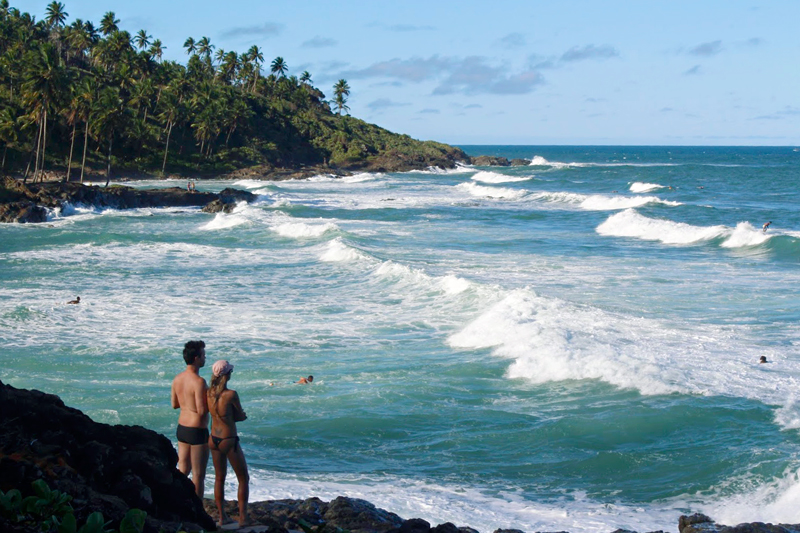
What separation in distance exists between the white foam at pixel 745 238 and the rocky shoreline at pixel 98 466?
2977 centimetres

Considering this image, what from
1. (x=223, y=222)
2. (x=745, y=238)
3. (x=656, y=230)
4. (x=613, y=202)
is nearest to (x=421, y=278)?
(x=745, y=238)

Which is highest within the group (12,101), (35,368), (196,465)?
(12,101)

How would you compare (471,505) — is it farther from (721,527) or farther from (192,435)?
(192,435)

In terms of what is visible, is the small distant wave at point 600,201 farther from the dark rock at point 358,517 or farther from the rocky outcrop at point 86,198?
the dark rock at point 358,517

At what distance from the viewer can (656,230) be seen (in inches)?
1489

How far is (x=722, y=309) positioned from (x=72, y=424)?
657 inches

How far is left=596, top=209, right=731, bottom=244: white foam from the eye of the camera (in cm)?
3550

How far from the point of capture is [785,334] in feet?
54.6

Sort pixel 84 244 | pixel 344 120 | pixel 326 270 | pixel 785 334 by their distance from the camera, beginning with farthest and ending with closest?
pixel 344 120, pixel 84 244, pixel 326 270, pixel 785 334

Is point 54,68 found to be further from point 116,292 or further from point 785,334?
point 785,334

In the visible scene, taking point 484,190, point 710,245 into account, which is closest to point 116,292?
point 710,245

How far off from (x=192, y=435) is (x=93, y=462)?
127cm

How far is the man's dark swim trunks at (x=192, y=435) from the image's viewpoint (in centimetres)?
707

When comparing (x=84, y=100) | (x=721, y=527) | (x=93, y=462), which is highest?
(x=84, y=100)
